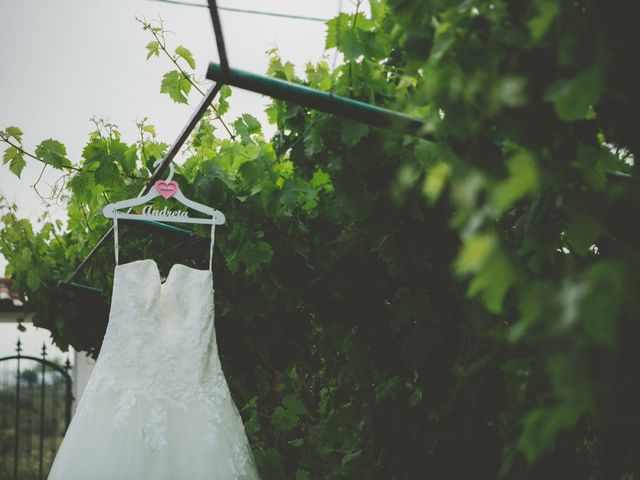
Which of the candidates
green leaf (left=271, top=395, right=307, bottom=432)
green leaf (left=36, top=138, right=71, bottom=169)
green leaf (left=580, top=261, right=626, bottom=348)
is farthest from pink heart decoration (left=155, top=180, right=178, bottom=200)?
green leaf (left=580, top=261, right=626, bottom=348)

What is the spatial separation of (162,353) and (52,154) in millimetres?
836

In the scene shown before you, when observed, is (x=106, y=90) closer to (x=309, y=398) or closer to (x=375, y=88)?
(x=309, y=398)

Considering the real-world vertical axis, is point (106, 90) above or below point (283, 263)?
above

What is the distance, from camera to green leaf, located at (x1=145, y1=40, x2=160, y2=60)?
266cm

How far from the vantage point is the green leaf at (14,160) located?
229cm

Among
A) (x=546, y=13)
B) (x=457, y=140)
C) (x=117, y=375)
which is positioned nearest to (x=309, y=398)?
(x=117, y=375)

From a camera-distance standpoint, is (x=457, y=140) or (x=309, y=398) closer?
(x=457, y=140)

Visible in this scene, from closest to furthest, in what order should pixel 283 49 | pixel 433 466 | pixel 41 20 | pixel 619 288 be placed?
pixel 619 288 < pixel 433 466 < pixel 283 49 < pixel 41 20

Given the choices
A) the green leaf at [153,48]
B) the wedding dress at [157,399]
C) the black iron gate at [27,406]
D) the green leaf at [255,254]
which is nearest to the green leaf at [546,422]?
the green leaf at [255,254]

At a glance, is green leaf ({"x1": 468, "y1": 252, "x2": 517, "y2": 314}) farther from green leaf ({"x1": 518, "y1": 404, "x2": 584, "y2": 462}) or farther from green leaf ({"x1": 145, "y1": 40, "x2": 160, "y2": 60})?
green leaf ({"x1": 145, "y1": 40, "x2": 160, "y2": 60})

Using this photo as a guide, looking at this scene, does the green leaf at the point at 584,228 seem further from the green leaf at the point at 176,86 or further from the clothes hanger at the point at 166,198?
the green leaf at the point at 176,86

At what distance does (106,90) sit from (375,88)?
2.51m

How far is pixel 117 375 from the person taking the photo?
2.28m

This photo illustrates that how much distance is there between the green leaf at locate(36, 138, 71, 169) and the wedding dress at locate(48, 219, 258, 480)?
454 millimetres
